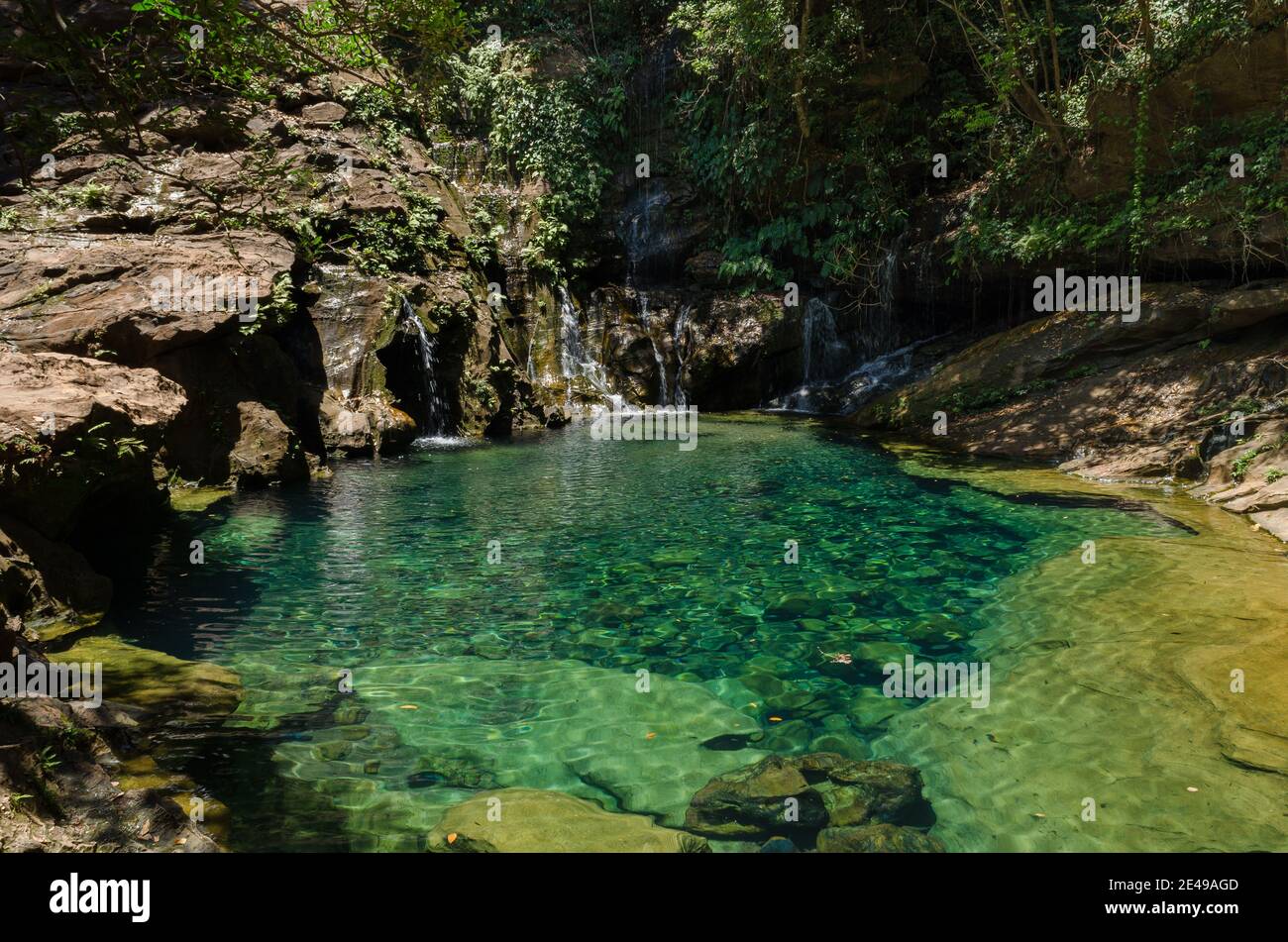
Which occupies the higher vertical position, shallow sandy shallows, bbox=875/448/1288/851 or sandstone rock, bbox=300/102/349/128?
sandstone rock, bbox=300/102/349/128

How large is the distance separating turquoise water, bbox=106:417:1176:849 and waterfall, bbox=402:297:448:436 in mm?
4692

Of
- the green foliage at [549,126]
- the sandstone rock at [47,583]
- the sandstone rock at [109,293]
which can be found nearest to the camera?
the sandstone rock at [47,583]

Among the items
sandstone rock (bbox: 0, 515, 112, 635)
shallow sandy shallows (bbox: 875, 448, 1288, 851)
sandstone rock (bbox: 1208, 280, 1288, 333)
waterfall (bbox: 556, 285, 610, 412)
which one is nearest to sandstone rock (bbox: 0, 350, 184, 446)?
sandstone rock (bbox: 0, 515, 112, 635)

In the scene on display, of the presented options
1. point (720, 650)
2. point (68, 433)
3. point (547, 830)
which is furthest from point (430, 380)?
point (547, 830)

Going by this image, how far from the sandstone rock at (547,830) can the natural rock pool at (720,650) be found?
0.14m

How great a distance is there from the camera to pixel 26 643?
15.1ft

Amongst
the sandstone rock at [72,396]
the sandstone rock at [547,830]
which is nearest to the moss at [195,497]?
the sandstone rock at [72,396]

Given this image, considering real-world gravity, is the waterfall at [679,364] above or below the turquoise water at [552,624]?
above

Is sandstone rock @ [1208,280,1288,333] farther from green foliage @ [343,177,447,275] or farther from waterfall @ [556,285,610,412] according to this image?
green foliage @ [343,177,447,275]

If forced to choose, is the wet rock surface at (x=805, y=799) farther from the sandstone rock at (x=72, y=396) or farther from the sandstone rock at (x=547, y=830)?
the sandstone rock at (x=72, y=396)

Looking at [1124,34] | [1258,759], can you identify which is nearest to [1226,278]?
[1124,34]

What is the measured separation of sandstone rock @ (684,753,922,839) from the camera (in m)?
3.76

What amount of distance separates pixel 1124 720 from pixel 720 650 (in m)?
2.68

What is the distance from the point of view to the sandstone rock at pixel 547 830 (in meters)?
3.51
